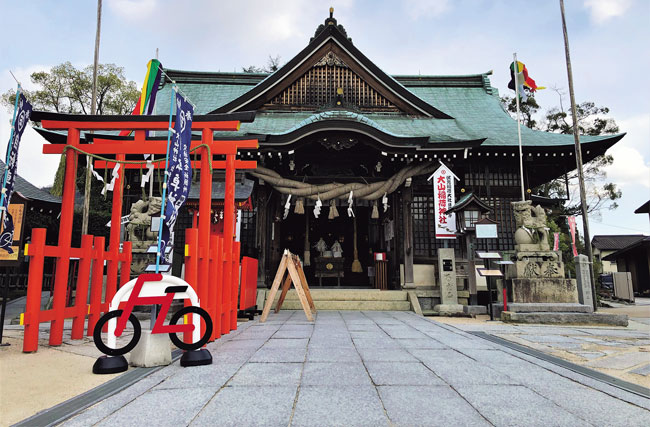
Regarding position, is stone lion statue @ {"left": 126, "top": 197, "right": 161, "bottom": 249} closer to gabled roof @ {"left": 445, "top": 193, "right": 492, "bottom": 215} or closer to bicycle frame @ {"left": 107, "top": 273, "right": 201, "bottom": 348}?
bicycle frame @ {"left": 107, "top": 273, "right": 201, "bottom": 348}

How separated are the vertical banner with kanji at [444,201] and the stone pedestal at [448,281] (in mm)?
972

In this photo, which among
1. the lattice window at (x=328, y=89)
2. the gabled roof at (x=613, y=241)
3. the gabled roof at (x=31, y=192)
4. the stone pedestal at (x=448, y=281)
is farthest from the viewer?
the gabled roof at (x=613, y=241)

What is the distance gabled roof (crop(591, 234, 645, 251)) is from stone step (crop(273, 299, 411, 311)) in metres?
38.1

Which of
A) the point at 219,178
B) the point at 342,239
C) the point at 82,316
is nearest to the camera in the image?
the point at 82,316

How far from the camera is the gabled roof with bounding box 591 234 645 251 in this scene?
38.6 meters

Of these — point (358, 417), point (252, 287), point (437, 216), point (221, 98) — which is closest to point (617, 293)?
point (437, 216)

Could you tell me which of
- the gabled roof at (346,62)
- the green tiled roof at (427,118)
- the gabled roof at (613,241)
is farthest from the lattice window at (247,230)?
the gabled roof at (613,241)

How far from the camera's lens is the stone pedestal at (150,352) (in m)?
3.37

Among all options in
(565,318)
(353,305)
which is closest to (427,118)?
(353,305)

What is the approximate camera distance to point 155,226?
29.0 feet

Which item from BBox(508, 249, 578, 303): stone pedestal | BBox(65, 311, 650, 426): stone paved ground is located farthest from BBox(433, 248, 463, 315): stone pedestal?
BBox(65, 311, 650, 426): stone paved ground

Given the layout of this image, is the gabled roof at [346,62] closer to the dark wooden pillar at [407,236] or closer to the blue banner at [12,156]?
the dark wooden pillar at [407,236]

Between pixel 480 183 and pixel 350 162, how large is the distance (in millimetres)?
4203

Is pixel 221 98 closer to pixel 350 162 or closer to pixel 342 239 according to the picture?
pixel 350 162
